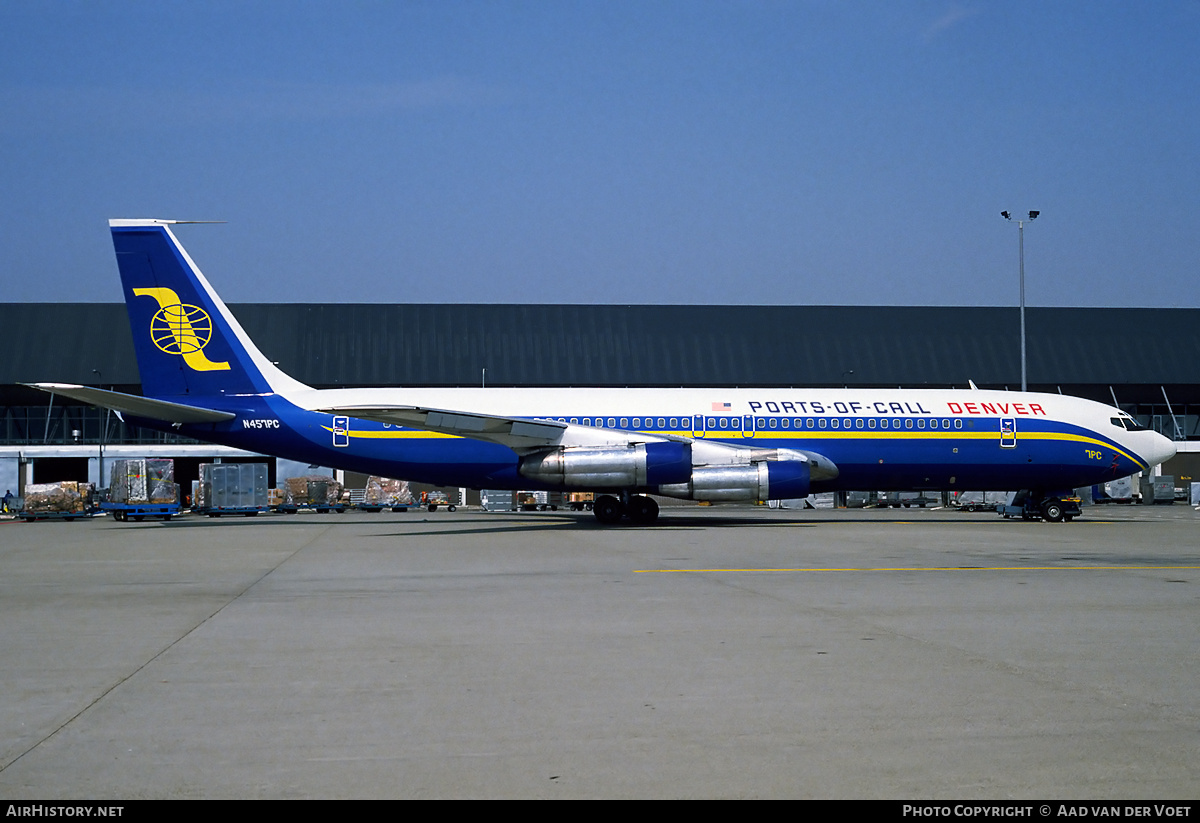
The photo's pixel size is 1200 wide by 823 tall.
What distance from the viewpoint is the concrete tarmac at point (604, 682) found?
5258 millimetres

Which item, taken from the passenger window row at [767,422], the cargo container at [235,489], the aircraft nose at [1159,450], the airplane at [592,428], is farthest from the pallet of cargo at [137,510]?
the aircraft nose at [1159,450]

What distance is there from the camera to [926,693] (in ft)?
23.4

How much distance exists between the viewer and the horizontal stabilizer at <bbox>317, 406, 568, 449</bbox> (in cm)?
2695

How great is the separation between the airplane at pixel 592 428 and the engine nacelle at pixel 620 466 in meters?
0.06

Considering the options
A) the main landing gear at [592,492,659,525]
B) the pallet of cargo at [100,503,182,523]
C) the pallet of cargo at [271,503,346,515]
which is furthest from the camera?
the pallet of cargo at [271,503,346,515]

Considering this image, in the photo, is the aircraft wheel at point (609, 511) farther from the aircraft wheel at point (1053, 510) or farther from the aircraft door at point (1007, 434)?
the aircraft wheel at point (1053, 510)

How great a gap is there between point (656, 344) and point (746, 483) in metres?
38.0

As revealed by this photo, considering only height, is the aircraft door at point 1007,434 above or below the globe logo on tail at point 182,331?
below

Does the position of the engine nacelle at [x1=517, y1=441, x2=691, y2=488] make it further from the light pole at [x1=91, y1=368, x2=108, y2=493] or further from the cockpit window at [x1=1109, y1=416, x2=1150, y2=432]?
the light pole at [x1=91, y1=368, x2=108, y2=493]

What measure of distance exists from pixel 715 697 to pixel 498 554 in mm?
12856

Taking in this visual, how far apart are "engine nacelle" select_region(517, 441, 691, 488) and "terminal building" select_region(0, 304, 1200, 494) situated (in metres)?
34.2

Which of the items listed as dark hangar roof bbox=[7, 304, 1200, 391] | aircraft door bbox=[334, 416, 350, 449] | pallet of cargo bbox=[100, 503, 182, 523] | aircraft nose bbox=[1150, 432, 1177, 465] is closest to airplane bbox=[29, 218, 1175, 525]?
aircraft door bbox=[334, 416, 350, 449]

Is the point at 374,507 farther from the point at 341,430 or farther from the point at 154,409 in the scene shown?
the point at 154,409
